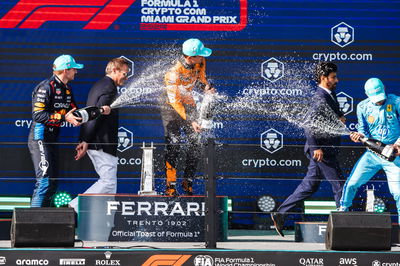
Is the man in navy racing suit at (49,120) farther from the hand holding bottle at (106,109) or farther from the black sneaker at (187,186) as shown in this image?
the black sneaker at (187,186)

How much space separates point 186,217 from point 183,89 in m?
1.87

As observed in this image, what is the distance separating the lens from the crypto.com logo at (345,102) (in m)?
10.9

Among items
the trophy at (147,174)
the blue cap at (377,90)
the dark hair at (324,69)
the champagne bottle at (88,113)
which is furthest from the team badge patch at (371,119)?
the champagne bottle at (88,113)

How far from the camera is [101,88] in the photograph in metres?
10.2

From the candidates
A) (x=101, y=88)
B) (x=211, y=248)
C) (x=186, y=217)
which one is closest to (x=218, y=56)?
(x=101, y=88)

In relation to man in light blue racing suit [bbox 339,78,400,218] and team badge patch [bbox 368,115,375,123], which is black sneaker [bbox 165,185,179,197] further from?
team badge patch [bbox 368,115,375,123]

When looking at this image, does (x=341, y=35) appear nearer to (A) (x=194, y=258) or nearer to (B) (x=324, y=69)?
(B) (x=324, y=69)

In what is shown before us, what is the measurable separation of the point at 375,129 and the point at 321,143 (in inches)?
26.2

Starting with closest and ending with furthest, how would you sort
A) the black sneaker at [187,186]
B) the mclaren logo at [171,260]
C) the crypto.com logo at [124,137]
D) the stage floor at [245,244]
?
the mclaren logo at [171,260], the stage floor at [245,244], the black sneaker at [187,186], the crypto.com logo at [124,137]

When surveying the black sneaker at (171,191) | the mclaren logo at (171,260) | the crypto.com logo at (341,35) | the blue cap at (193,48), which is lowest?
the mclaren logo at (171,260)

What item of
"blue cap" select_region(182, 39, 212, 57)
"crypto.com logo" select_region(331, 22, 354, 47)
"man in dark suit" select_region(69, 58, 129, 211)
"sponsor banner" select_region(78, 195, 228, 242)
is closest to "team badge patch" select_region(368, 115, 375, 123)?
"crypto.com logo" select_region(331, 22, 354, 47)

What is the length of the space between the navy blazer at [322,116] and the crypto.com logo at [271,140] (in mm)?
637

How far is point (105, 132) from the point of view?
1029 centimetres

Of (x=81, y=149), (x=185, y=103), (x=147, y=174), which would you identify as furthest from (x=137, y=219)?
(x=185, y=103)
